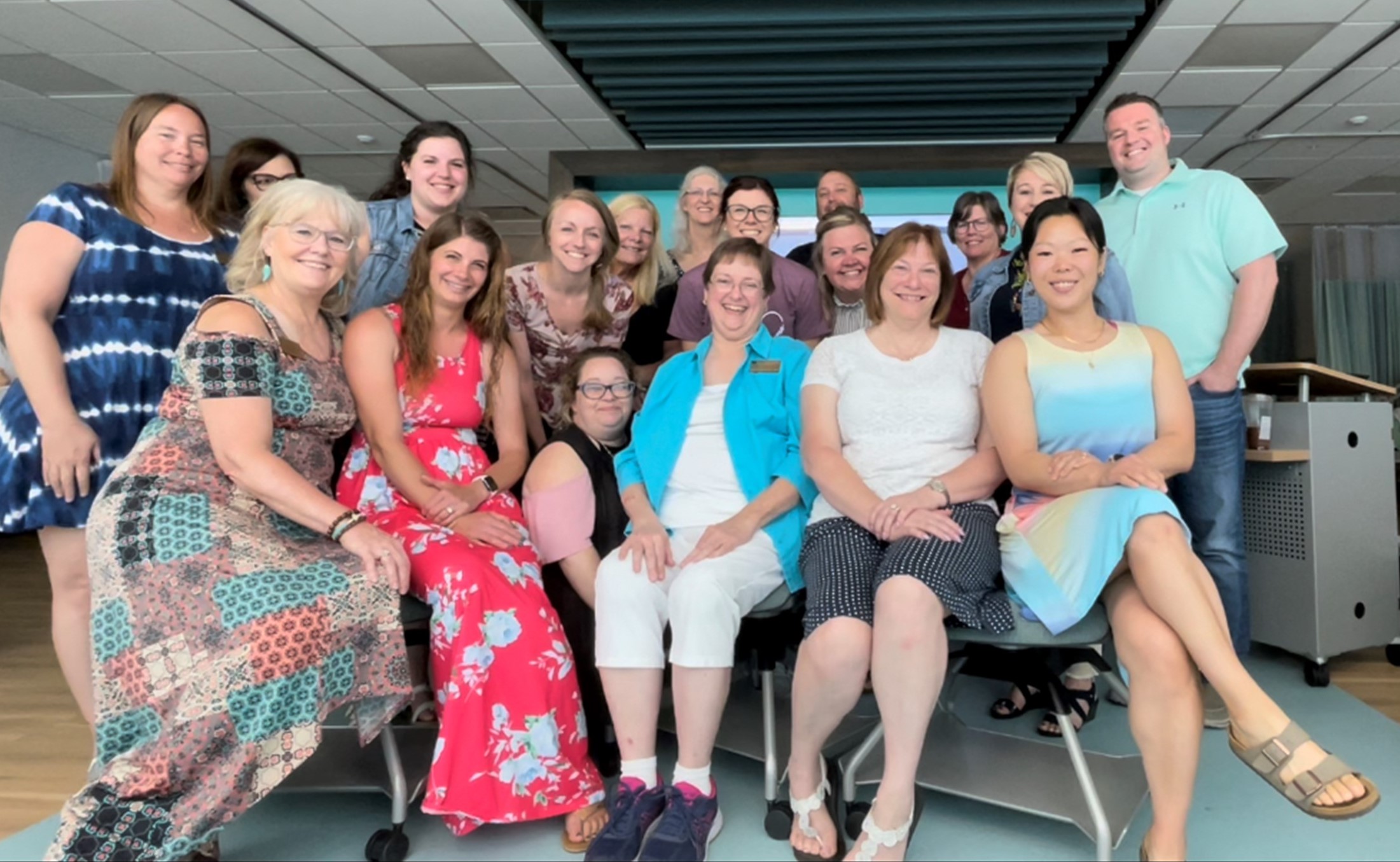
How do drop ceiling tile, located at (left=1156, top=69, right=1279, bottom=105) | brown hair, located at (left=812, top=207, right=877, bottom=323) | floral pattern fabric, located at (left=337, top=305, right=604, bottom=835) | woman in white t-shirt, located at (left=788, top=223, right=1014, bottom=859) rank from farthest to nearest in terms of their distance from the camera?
drop ceiling tile, located at (left=1156, top=69, right=1279, bottom=105) → brown hair, located at (left=812, top=207, right=877, bottom=323) → floral pattern fabric, located at (left=337, top=305, right=604, bottom=835) → woman in white t-shirt, located at (left=788, top=223, right=1014, bottom=859)

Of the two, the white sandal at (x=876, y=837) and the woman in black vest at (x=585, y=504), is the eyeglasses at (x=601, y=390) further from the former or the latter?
the white sandal at (x=876, y=837)

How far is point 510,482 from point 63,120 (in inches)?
288

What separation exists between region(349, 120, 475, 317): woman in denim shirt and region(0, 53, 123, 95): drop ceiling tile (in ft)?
16.0

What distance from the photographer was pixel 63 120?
25.1 ft

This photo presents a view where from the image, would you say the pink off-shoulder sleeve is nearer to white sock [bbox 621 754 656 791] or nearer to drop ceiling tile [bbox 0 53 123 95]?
white sock [bbox 621 754 656 791]

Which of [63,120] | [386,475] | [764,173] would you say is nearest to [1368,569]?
[386,475]

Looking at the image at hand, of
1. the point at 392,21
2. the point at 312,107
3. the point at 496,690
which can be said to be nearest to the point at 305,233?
the point at 496,690

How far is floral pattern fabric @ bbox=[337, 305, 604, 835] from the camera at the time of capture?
2012 millimetres

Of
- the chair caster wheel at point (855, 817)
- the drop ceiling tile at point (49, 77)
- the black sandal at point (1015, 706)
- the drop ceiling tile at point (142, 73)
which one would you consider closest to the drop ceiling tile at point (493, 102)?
the drop ceiling tile at point (142, 73)

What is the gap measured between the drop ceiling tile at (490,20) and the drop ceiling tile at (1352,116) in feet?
19.4

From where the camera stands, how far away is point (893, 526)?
6.95ft

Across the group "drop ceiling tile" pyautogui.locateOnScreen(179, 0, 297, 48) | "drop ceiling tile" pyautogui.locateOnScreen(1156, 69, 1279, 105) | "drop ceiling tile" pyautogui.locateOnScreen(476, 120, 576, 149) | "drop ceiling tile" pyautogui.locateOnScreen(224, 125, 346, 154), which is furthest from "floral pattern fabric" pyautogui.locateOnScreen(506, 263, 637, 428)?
"drop ceiling tile" pyautogui.locateOnScreen(224, 125, 346, 154)

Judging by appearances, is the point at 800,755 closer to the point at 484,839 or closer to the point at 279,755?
the point at 484,839

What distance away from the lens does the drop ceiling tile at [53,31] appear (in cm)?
552
